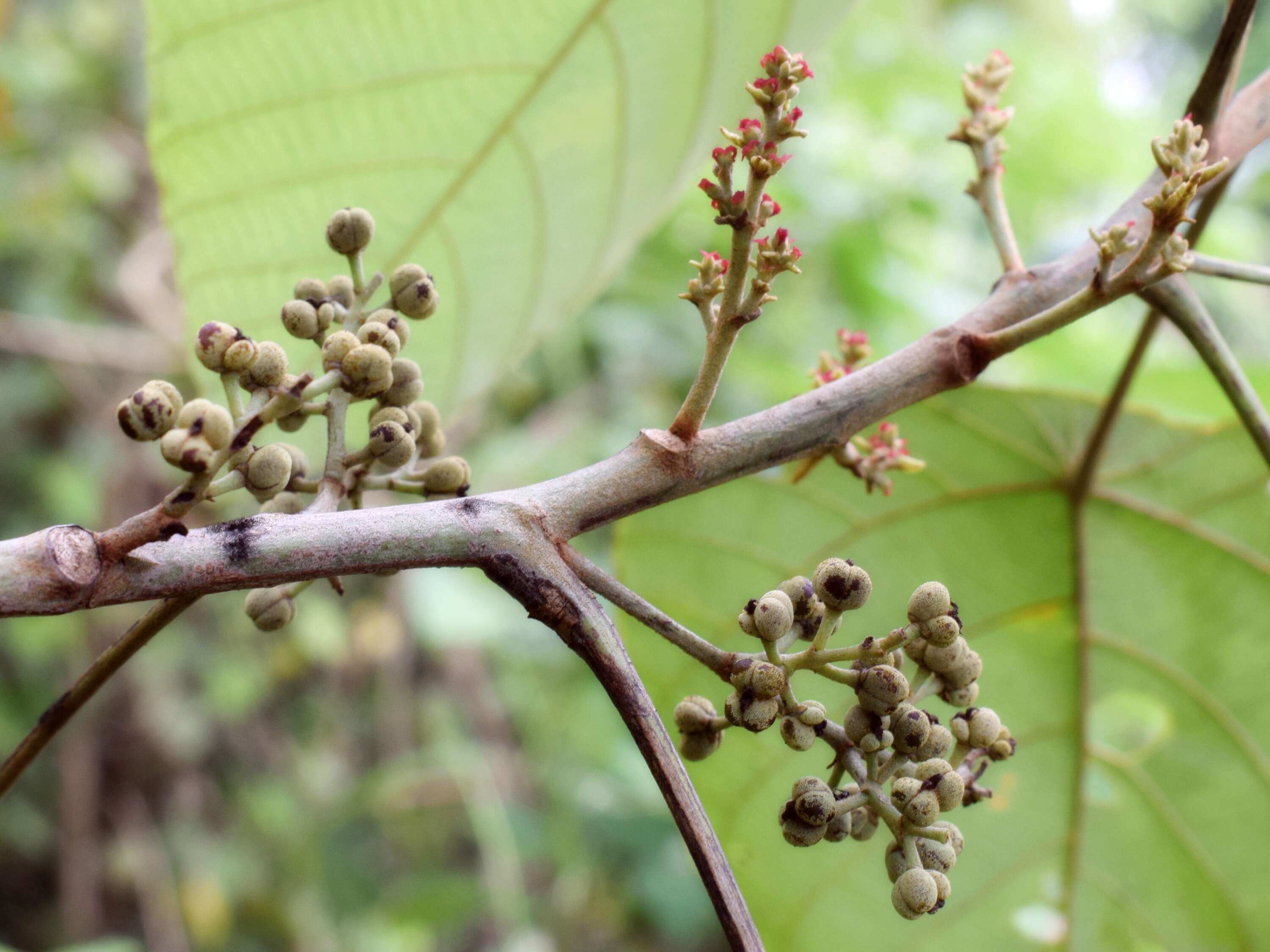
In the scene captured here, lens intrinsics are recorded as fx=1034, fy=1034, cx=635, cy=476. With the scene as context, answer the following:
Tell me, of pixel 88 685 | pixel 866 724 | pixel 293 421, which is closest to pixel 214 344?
pixel 293 421

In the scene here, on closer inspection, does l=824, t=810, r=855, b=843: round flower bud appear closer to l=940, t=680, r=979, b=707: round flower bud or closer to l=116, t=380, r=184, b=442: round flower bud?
l=940, t=680, r=979, b=707: round flower bud

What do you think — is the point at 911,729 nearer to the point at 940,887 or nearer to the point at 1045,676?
the point at 940,887

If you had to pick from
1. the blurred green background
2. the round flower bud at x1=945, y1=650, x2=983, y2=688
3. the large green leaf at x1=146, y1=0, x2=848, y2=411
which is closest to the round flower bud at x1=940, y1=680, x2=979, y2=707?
the round flower bud at x1=945, y1=650, x2=983, y2=688

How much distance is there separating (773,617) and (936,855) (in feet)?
0.64

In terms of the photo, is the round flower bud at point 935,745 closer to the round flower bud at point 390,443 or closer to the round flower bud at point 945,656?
the round flower bud at point 945,656

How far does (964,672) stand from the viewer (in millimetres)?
711

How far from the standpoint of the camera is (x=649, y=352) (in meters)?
3.55

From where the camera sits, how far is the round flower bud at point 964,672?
27.9 inches

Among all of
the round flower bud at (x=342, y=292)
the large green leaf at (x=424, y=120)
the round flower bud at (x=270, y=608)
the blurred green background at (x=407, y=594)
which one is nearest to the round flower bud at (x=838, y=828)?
the round flower bud at (x=270, y=608)

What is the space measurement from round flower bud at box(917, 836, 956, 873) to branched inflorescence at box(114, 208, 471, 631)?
39cm

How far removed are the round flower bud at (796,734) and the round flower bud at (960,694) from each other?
0.15 m

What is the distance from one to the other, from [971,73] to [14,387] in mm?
3941

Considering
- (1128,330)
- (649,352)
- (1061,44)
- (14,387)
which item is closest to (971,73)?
(649,352)

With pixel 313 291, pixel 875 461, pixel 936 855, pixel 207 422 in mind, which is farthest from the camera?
pixel 875 461
